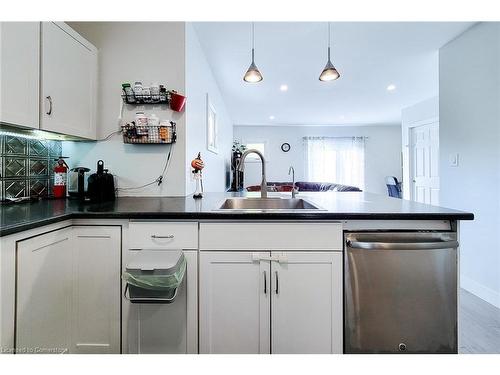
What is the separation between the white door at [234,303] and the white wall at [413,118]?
471cm

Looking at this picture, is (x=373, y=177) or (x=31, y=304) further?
(x=373, y=177)

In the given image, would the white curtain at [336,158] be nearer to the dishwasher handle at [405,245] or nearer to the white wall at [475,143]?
the white wall at [475,143]

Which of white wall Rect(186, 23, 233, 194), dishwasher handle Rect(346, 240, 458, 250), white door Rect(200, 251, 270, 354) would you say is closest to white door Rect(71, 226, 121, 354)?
white door Rect(200, 251, 270, 354)

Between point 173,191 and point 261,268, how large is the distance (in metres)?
1.05

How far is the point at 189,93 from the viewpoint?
2.09 m

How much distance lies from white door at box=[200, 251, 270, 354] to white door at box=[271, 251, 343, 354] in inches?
2.2

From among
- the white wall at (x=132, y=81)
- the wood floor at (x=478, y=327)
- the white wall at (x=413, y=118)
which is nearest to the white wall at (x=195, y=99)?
the white wall at (x=132, y=81)

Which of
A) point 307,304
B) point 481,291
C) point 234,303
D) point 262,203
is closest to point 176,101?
point 262,203

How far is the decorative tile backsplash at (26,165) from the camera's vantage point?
155cm

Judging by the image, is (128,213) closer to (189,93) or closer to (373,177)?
(189,93)

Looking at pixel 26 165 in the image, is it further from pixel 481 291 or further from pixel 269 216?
pixel 481 291

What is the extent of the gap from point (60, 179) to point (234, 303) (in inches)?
60.3

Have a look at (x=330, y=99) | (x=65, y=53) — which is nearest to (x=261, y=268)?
(x=65, y=53)

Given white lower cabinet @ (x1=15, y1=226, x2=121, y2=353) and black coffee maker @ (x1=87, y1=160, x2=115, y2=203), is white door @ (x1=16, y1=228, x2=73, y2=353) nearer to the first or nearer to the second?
white lower cabinet @ (x1=15, y1=226, x2=121, y2=353)
